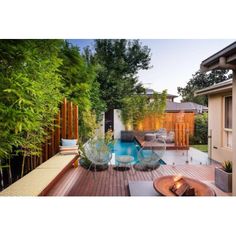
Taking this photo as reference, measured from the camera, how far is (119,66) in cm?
1087

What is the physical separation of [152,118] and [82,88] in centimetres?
499

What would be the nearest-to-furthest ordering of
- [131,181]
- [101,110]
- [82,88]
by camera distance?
[131,181], [82,88], [101,110]

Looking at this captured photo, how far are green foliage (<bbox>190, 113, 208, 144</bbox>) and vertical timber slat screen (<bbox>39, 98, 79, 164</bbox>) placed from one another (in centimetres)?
552

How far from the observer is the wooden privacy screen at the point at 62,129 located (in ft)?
15.6

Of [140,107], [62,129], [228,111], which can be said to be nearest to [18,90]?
[62,129]

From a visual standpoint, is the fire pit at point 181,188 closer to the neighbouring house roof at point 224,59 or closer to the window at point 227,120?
the neighbouring house roof at point 224,59

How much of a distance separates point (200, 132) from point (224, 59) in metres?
6.63

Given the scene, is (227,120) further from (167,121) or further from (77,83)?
(167,121)

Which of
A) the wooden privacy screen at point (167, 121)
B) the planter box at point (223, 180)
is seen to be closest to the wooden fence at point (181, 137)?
the wooden privacy screen at point (167, 121)

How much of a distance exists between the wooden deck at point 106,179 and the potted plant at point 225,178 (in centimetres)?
54

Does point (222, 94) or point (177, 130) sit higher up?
point (222, 94)
